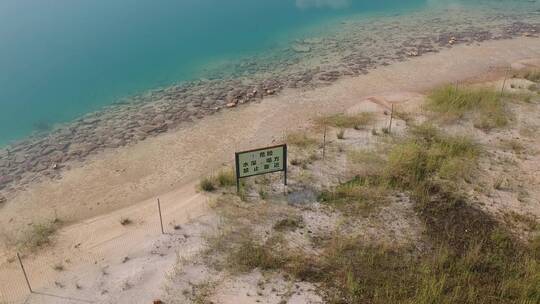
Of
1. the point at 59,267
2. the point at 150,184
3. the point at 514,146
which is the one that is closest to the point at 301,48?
the point at 514,146

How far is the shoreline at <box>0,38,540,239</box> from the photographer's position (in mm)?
10609

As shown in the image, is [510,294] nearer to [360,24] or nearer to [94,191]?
[94,191]

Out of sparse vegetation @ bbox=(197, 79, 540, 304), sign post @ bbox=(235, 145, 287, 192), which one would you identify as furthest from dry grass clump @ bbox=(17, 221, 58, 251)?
sign post @ bbox=(235, 145, 287, 192)

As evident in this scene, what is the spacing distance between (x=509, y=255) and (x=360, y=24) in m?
20.4

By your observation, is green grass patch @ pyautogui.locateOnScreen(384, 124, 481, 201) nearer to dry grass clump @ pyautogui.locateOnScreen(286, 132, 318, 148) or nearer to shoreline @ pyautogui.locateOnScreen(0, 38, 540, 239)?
dry grass clump @ pyautogui.locateOnScreen(286, 132, 318, 148)

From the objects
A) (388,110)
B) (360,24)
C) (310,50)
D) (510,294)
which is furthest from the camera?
(360,24)

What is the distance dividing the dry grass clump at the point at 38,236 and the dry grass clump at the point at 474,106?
10798mm

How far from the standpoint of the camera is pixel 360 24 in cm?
2538

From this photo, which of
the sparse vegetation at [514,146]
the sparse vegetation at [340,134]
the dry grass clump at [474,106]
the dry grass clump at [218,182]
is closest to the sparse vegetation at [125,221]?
the dry grass clump at [218,182]

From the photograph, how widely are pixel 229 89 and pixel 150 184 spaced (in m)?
7.03

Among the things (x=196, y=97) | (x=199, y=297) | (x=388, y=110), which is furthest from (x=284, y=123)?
(x=199, y=297)

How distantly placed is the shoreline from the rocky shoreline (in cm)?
60

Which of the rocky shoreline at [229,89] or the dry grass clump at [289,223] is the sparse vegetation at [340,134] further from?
the rocky shoreline at [229,89]

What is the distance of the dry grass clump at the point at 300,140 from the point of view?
450 inches
